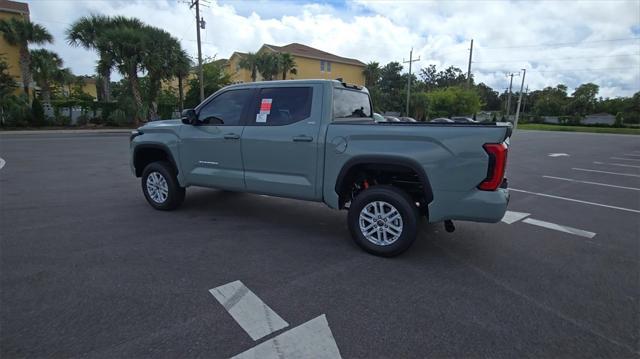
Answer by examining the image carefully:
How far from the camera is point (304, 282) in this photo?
322 centimetres

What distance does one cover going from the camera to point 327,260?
146 inches

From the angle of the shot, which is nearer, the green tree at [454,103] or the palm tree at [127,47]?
the palm tree at [127,47]

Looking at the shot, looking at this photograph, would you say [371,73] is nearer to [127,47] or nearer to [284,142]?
[127,47]

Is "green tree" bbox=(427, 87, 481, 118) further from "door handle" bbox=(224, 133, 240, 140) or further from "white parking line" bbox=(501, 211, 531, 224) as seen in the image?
"door handle" bbox=(224, 133, 240, 140)

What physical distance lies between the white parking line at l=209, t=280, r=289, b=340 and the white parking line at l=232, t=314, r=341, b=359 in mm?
116

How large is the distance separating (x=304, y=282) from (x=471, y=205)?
176 centimetres

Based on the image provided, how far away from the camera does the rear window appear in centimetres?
430

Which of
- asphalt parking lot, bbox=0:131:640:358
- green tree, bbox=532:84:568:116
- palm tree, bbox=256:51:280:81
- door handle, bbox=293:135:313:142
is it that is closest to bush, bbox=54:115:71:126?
palm tree, bbox=256:51:280:81

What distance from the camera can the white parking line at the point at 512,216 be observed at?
5271 millimetres

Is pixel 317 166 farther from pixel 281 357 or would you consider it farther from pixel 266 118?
pixel 281 357

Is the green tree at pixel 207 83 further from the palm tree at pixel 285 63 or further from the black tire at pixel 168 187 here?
the black tire at pixel 168 187

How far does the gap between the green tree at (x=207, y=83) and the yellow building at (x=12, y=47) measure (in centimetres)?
1208

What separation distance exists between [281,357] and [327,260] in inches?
59.9

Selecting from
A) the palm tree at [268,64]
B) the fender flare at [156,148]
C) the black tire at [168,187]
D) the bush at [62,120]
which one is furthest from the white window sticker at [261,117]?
the palm tree at [268,64]
